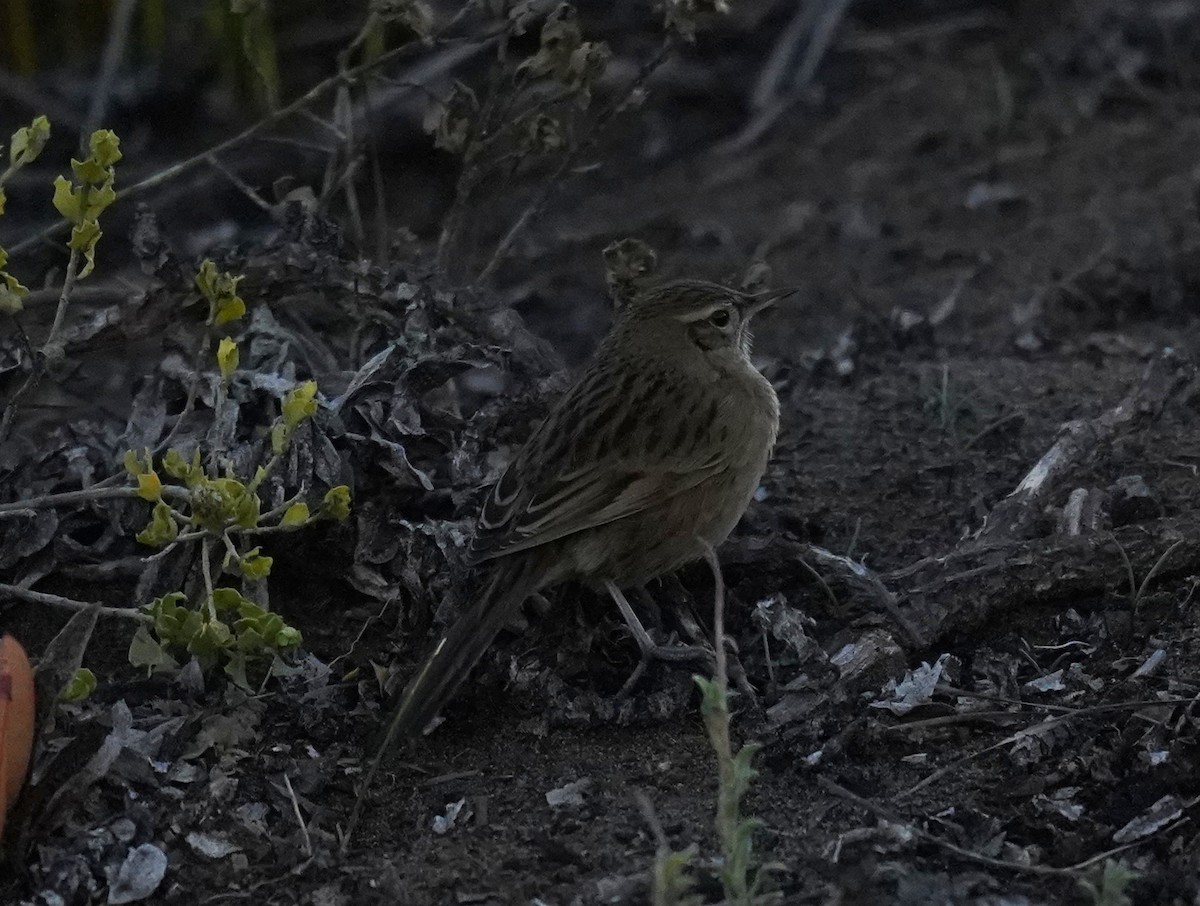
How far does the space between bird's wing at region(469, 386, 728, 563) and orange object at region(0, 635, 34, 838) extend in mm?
1396

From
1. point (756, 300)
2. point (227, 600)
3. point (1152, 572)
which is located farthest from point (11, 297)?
point (1152, 572)

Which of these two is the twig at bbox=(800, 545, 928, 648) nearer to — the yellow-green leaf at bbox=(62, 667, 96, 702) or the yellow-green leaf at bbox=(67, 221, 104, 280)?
the yellow-green leaf at bbox=(62, 667, 96, 702)

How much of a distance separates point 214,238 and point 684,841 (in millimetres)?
5218

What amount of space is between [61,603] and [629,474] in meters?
1.77

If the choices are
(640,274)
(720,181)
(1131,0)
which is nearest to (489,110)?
(640,274)

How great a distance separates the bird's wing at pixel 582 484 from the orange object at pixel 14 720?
4.58 feet

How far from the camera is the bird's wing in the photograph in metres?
5.61

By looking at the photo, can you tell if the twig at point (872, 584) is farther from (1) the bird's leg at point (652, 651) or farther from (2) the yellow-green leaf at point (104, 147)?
(2) the yellow-green leaf at point (104, 147)

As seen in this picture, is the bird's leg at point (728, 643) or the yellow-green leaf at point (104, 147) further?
the bird's leg at point (728, 643)

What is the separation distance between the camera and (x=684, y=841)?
472cm

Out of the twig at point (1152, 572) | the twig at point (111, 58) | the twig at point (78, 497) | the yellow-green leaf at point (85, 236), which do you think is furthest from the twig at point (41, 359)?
the twig at point (111, 58)

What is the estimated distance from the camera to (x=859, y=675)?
5449 mm

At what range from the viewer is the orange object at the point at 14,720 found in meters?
4.52

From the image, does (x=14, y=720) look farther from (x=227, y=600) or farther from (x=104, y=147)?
(x=104, y=147)
